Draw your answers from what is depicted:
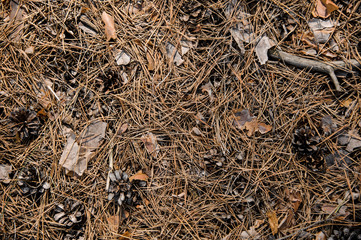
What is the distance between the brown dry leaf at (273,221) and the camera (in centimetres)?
238

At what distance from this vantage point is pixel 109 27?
2.55 m

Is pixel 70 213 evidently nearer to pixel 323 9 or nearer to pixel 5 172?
pixel 5 172

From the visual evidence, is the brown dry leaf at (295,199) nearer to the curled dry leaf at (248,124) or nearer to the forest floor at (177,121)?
the forest floor at (177,121)

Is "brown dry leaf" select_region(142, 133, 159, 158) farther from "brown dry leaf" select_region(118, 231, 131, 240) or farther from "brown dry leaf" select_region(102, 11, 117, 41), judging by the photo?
"brown dry leaf" select_region(102, 11, 117, 41)

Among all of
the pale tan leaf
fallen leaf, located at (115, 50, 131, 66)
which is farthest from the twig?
the pale tan leaf

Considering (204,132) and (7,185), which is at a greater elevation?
(204,132)

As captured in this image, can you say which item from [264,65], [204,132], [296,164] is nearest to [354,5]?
[264,65]

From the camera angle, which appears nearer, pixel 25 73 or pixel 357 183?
pixel 357 183

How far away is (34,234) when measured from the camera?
94.5 inches

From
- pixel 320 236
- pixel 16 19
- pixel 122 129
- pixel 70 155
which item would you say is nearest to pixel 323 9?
pixel 320 236

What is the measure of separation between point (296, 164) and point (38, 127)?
250cm

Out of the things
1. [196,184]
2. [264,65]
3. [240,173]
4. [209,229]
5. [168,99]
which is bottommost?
[209,229]

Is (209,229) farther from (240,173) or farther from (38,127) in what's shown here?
(38,127)

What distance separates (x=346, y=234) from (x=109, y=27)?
2.94m
